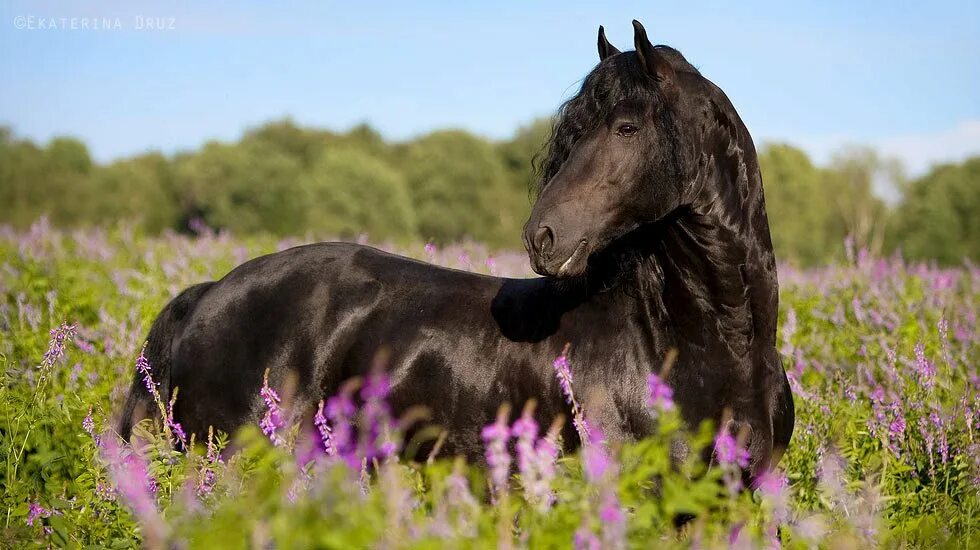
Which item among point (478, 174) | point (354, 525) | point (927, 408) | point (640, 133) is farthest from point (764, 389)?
point (478, 174)

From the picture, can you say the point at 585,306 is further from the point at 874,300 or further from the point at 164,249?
the point at 164,249

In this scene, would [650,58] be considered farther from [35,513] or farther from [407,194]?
[407,194]

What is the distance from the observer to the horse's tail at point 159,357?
461 centimetres

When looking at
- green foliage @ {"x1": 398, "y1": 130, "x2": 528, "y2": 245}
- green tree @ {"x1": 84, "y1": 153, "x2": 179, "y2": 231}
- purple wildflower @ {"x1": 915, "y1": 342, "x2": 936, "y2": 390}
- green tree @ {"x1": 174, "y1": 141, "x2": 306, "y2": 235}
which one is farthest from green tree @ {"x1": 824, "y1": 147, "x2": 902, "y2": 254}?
purple wildflower @ {"x1": 915, "y1": 342, "x2": 936, "y2": 390}

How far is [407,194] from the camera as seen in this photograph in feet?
172

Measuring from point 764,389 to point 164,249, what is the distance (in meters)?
9.91

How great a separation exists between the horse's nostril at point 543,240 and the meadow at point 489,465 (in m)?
0.48

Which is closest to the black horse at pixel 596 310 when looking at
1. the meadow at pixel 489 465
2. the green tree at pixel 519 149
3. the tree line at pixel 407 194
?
the meadow at pixel 489 465

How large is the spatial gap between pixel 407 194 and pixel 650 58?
49.1 metres

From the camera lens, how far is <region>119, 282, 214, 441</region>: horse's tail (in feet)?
15.1

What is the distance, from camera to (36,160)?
136ft

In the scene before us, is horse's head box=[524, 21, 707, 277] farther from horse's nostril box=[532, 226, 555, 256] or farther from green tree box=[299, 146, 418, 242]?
green tree box=[299, 146, 418, 242]

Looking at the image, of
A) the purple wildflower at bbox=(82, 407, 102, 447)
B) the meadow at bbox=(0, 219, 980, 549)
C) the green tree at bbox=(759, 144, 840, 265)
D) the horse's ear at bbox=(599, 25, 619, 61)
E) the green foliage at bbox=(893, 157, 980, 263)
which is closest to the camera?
the meadow at bbox=(0, 219, 980, 549)

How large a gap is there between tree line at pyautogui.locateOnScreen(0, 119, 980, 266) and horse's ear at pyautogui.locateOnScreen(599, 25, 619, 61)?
1323 inches
